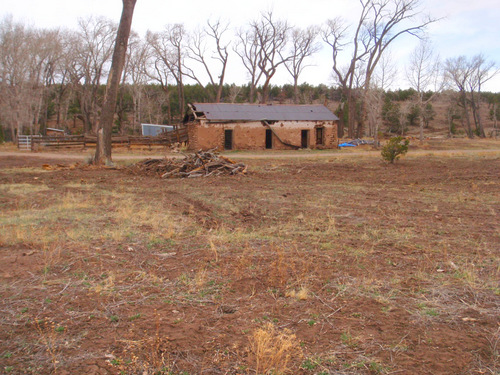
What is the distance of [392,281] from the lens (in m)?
4.29

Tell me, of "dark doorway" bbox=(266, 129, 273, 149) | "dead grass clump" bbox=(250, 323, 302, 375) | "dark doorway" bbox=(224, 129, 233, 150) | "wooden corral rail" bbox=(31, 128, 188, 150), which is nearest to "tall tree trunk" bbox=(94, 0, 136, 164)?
"dark doorway" bbox=(224, 129, 233, 150)

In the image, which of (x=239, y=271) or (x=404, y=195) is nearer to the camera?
(x=239, y=271)

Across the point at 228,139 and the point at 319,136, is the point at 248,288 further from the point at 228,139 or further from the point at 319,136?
the point at 319,136

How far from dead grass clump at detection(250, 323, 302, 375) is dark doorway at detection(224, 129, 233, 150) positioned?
27.2 m

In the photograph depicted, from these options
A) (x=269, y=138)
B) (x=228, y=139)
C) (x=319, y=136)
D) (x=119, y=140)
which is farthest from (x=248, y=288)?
(x=119, y=140)

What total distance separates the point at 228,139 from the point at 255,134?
2.36 meters

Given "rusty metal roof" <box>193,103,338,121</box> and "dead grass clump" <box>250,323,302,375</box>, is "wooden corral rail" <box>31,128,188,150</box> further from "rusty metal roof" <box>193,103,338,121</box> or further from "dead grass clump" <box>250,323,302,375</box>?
"dead grass clump" <box>250,323,302,375</box>

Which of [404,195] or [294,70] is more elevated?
[294,70]

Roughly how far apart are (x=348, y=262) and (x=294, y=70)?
47469mm

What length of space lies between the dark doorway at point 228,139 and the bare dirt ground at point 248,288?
21827 millimetres

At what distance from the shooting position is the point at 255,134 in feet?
97.8

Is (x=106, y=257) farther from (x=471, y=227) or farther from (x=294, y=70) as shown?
(x=294, y=70)

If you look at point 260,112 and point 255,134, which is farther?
point 260,112

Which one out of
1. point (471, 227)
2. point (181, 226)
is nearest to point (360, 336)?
point (181, 226)
